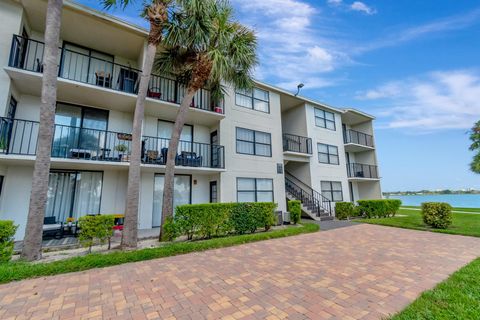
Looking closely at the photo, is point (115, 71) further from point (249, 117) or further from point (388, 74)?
point (388, 74)

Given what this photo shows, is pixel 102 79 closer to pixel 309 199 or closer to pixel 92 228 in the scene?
pixel 92 228

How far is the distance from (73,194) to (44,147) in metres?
4.20

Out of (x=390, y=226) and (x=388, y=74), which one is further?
(x=388, y=74)

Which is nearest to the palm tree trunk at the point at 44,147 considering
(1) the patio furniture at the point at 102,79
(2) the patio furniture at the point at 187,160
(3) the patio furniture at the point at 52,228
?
(3) the patio furniture at the point at 52,228

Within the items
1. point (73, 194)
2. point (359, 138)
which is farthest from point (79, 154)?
point (359, 138)

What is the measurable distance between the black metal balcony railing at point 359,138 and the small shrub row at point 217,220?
13522 mm

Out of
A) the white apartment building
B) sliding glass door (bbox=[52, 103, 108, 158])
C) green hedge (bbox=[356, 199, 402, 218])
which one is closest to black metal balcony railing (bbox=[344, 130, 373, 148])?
the white apartment building

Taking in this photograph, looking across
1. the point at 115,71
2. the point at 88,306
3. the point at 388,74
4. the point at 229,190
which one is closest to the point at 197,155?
the point at 229,190

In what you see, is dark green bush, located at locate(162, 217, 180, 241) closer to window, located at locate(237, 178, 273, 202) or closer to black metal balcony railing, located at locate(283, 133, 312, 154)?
window, located at locate(237, 178, 273, 202)

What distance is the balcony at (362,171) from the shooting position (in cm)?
1945

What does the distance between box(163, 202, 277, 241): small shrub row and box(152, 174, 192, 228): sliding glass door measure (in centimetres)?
298

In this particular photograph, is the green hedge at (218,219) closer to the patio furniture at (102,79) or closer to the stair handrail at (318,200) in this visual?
the stair handrail at (318,200)

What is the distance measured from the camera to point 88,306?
3.46 meters

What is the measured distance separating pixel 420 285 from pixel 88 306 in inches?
241
